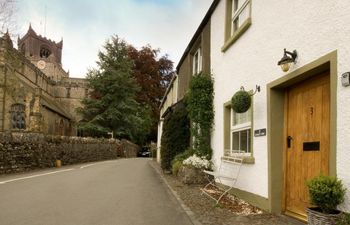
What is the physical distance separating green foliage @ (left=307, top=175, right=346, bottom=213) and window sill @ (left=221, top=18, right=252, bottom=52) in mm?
4948

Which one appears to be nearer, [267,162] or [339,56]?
[339,56]

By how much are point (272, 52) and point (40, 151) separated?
1857 centimetres

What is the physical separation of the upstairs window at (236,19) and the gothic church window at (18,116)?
3885 cm

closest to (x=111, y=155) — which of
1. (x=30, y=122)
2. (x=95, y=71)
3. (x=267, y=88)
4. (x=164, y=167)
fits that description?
(x=30, y=122)

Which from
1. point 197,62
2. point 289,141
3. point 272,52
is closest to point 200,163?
point 289,141

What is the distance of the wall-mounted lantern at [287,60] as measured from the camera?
6957mm

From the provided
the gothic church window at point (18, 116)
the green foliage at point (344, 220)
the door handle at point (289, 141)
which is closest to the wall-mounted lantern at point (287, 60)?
→ the door handle at point (289, 141)

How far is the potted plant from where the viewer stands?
528 cm

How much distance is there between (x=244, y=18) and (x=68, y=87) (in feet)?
212

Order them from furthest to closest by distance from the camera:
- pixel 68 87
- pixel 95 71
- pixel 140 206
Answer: pixel 68 87, pixel 95 71, pixel 140 206

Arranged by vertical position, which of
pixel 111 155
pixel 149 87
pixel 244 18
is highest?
pixel 149 87

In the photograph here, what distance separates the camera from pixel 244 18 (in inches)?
408

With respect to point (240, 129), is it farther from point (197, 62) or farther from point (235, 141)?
point (197, 62)

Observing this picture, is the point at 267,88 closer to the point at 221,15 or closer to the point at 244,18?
the point at 244,18
